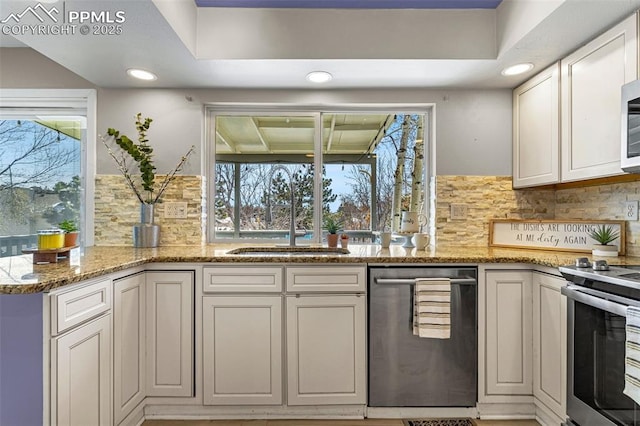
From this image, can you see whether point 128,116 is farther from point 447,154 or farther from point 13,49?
point 447,154

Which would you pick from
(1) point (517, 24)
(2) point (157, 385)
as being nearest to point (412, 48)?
(1) point (517, 24)

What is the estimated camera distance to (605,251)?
1.96 meters

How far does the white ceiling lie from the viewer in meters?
1.88

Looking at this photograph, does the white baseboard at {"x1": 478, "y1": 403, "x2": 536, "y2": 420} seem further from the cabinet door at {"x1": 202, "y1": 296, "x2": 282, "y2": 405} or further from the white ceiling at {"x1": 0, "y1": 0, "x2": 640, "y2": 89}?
the white ceiling at {"x1": 0, "y1": 0, "x2": 640, "y2": 89}

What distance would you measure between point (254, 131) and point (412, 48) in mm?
1307

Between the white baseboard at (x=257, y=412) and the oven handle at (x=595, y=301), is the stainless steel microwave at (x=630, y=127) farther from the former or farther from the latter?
the white baseboard at (x=257, y=412)

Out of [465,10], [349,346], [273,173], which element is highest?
[465,10]

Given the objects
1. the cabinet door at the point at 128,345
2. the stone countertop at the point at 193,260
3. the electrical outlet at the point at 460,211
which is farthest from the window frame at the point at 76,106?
the electrical outlet at the point at 460,211

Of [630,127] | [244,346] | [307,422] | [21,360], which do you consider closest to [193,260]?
[244,346]

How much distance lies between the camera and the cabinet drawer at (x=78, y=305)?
132 cm

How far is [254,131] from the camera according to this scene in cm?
280

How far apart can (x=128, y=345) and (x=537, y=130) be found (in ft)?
8.94

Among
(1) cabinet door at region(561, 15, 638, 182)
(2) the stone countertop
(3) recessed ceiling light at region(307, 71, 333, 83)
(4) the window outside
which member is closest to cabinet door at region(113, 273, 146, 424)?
(2) the stone countertop

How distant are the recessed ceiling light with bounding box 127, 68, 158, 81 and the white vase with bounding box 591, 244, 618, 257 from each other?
2.87 m
